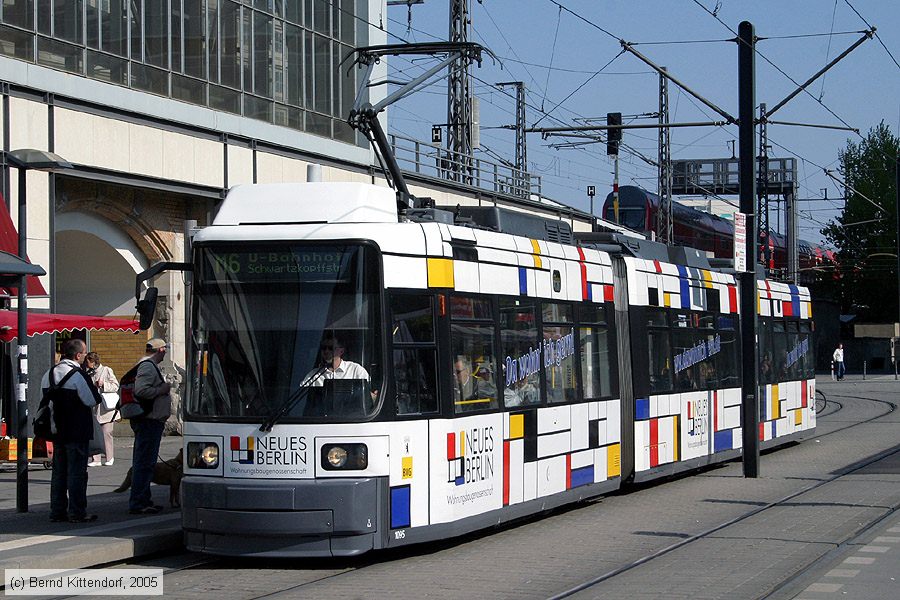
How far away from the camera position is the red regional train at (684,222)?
50500mm

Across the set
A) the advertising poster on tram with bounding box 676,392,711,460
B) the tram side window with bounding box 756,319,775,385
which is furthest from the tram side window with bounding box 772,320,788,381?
the advertising poster on tram with bounding box 676,392,711,460

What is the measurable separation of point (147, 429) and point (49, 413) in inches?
36.8

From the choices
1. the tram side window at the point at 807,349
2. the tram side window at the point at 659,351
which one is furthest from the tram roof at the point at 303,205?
the tram side window at the point at 807,349

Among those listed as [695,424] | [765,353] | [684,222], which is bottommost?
[695,424]

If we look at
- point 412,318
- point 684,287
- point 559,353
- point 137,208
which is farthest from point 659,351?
point 137,208

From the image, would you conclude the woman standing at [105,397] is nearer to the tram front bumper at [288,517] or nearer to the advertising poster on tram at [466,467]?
the advertising poster on tram at [466,467]

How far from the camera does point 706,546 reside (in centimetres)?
1162

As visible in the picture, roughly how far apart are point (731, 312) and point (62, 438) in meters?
11.0

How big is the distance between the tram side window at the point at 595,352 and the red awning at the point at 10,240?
7.87 m

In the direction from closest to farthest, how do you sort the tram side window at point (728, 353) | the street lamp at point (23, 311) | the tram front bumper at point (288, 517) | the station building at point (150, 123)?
1. the tram front bumper at point (288, 517)
2. the street lamp at point (23, 311)
3. the tram side window at point (728, 353)
4. the station building at point (150, 123)

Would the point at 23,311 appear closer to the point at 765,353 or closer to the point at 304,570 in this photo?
the point at 304,570

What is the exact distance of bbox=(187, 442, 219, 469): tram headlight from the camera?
35.3ft

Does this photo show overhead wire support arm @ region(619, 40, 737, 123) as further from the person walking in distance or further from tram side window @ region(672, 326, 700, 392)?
the person walking in distance

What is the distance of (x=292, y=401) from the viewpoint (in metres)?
10.5
